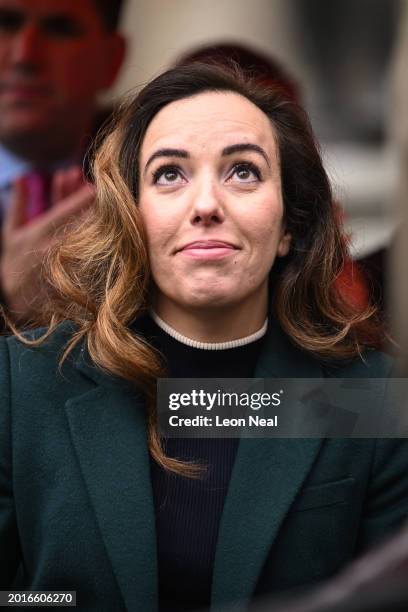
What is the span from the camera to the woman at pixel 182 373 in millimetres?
2166

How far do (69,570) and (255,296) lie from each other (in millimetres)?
752

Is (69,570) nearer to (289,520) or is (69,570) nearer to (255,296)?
(289,520)

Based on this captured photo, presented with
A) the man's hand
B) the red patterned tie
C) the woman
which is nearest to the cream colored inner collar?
the woman

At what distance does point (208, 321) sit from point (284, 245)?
11.8 inches

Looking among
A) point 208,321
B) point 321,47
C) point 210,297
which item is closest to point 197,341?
point 208,321

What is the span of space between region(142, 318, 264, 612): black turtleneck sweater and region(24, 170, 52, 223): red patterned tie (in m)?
1.40

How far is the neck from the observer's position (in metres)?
2.35

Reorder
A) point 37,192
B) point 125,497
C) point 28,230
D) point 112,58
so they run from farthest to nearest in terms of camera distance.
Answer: point 112,58 → point 37,192 → point 28,230 → point 125,497

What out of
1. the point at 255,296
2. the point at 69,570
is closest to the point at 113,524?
the point at 69,570

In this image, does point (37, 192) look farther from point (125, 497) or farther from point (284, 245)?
point (125, 497)

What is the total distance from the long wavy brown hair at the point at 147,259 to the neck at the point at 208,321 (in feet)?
0.24

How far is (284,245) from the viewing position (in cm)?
251

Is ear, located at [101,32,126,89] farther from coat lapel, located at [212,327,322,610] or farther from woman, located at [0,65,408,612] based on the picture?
coat lapel, located at [212,327,322,610]

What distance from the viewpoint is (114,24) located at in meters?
3.86
